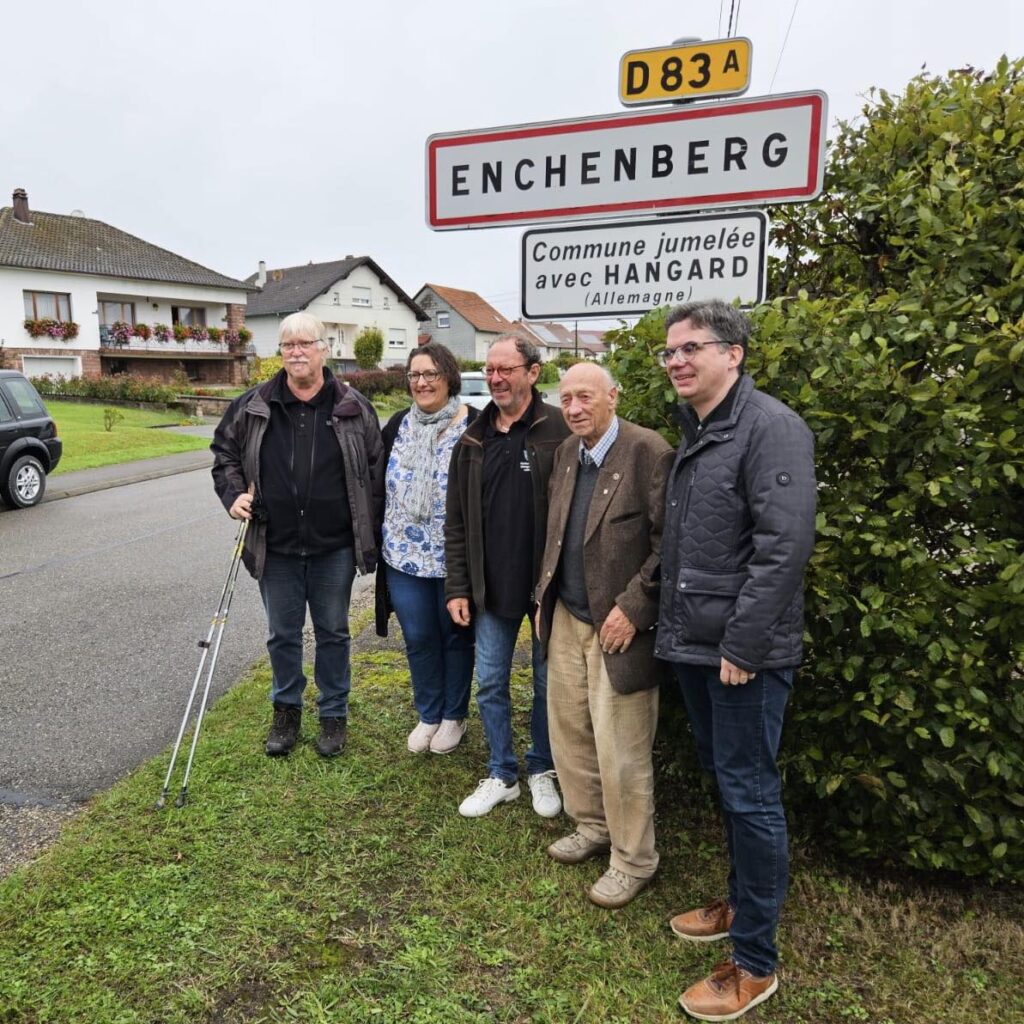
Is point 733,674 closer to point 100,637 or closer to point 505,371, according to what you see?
point 505,371

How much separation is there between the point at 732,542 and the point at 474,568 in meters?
1.34

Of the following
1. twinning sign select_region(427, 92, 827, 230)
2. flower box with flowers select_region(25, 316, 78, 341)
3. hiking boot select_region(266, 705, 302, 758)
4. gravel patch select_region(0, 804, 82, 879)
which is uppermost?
flower box with flowers select_region(25, 316, 78, 341)

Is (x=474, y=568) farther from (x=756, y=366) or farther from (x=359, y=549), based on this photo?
(x=756, y=366)

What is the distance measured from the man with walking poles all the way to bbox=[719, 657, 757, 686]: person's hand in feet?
6.63

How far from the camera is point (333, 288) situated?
4803 cm

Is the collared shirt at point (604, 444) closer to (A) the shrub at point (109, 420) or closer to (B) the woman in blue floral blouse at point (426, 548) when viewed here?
(B) the woman in blue floral blouse at point (426, 548)

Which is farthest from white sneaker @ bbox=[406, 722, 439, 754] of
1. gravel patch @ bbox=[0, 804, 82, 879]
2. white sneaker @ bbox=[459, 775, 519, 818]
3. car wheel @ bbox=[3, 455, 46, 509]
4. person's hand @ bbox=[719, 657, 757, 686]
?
car wheel @ bbox=[3, 455, 46, 509]

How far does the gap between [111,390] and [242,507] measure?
27516 mm

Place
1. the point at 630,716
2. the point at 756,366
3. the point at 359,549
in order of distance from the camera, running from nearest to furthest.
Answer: the point at 756,366
the point at 630,716
the point at 359,549

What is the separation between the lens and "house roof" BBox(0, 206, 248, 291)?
3300 cm

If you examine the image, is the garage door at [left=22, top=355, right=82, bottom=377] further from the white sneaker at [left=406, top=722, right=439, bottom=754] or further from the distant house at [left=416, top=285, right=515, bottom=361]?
the white sneaker at [left=406, top=722, right=439, bottom=754]

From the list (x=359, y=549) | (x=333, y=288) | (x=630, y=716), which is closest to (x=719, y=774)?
(x=630, y=716)

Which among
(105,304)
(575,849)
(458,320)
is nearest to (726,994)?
(575,849)

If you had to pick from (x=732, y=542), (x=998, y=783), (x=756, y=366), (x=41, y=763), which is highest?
(x=756, y=366)
